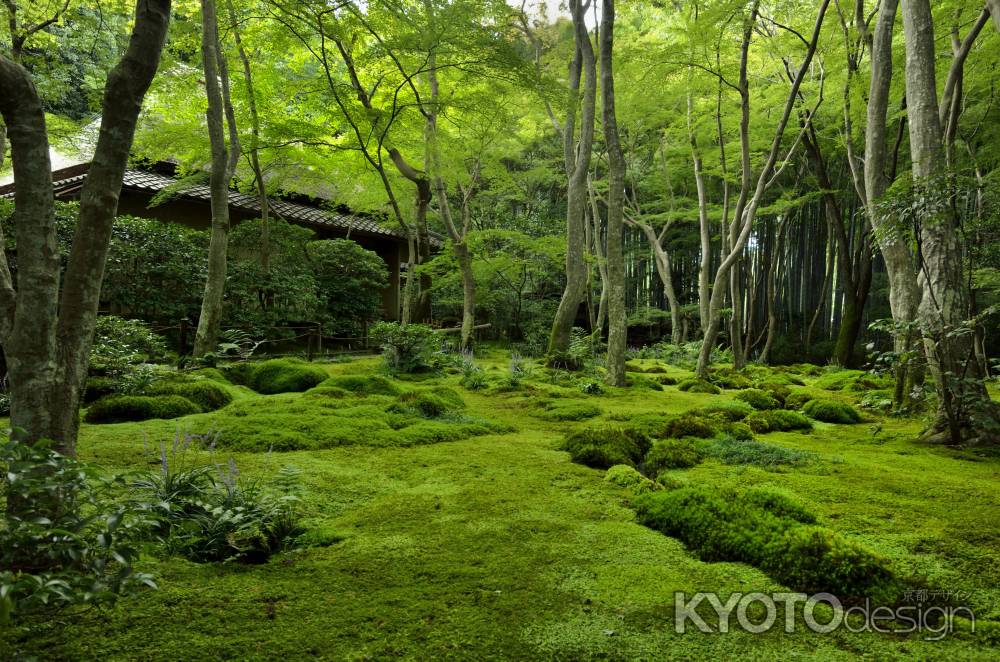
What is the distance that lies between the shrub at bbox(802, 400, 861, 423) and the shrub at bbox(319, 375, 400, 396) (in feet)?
15.8

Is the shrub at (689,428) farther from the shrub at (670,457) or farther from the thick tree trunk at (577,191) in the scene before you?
the thick tree trunk at (577,191)

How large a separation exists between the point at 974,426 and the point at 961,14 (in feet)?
23.5

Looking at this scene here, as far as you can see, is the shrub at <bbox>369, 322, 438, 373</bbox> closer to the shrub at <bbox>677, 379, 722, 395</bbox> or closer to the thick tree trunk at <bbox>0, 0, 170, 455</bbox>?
the shrub at <bbox>677, 379, 722, 395</bbox>

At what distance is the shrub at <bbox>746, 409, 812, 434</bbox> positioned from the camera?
17.0ft

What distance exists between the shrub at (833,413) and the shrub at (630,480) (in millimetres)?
3520

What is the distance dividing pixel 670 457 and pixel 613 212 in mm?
5130

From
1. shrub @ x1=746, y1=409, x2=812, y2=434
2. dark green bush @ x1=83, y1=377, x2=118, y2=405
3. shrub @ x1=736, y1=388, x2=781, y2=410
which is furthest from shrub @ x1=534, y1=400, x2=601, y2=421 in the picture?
dark green bush @ x1=83, y1=377, x2=118, y2=405

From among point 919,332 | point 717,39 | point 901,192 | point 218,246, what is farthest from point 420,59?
point 919,332

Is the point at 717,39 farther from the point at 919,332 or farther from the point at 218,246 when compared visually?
the point at 218,246

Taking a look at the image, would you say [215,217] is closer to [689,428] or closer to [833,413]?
[689,428]

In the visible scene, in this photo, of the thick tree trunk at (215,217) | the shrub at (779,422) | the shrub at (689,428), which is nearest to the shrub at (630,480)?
the shrub at (689,428)

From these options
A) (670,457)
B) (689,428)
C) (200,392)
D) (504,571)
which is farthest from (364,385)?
(504,571)

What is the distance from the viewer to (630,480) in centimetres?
327

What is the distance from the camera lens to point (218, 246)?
7.57m
